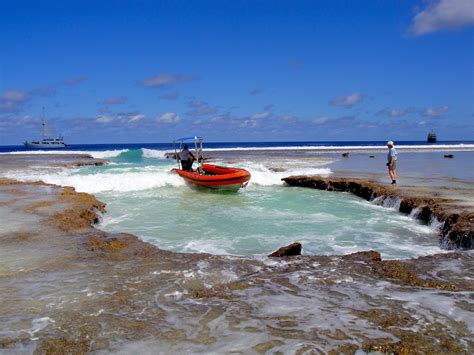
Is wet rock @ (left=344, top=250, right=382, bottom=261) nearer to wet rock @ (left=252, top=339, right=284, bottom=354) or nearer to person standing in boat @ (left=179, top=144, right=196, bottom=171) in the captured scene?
wet rock @ (left=252, top=339, right=284, bottom=354)

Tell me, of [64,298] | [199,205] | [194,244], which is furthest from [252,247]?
[199,205]

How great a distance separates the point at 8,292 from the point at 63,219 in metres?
4.88

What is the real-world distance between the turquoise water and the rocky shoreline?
1.15ft

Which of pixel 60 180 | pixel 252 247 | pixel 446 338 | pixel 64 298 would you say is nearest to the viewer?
pixel 446 338

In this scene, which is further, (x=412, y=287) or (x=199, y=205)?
(x=199, y=205)

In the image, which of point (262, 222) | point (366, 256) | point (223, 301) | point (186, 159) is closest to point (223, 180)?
point (186, 159)

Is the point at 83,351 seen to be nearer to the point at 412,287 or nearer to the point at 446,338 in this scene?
Result: the point at 446,338

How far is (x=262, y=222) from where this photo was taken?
12078 millimetres

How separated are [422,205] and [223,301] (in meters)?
8.98

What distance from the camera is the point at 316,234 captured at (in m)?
10.5

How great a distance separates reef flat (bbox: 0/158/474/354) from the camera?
14.4 ft

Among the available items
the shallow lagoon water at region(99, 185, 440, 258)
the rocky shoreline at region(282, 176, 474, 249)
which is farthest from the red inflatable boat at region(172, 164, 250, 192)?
the rocky shoreline at region(282, 176, 474, 249)

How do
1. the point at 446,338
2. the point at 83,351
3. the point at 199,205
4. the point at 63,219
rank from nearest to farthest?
the point at 83,351 → the point at 446,338 → the point at 63,219 → the point at 199,205

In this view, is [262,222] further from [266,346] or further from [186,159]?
[186,159]
